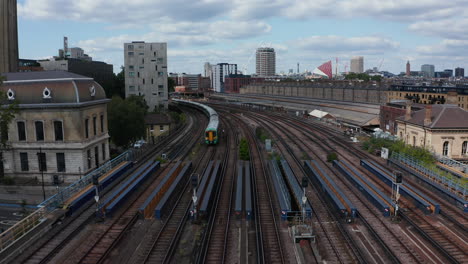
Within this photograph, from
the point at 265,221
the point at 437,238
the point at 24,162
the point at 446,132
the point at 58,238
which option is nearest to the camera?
the point at 437,238

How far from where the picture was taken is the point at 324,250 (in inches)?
919

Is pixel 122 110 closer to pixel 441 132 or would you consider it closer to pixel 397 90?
pixel 441 132

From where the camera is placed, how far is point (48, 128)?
37.8 meters

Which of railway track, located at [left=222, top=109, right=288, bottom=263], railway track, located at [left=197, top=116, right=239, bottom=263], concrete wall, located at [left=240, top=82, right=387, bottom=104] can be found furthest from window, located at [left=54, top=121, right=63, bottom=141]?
concrete wall, located at [left=240, top=82, right=387, bottom=104]

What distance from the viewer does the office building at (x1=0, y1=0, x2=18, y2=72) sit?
82000 mm

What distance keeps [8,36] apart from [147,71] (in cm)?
3321

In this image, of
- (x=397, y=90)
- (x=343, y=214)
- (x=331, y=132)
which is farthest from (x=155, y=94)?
(x=343, y=214)

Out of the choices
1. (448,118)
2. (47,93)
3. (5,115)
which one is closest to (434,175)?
(448,118)

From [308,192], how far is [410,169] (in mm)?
13188

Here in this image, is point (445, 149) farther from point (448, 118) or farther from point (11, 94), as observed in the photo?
point (11, 94)

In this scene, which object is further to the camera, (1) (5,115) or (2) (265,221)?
(1) (5,115)

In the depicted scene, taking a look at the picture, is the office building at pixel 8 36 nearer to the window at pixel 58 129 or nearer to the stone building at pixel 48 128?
the stone building at pixel 48 128

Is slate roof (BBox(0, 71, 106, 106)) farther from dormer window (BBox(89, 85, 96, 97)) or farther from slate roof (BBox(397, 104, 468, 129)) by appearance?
slate roof (BBox(397, 104, 468, 129))

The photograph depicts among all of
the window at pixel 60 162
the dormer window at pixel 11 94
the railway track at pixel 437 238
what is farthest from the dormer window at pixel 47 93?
the railway track at pixel 437 238
